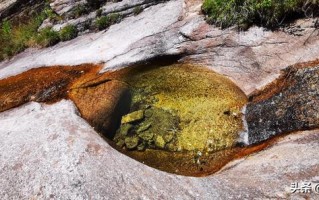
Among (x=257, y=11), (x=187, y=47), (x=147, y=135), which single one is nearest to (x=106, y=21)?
(x=187, y=47)

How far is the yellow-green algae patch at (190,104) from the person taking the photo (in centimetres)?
939

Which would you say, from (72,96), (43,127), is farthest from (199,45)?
(43,127)

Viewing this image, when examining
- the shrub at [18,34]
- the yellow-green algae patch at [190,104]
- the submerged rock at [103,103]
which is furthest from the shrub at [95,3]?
the submerged rock at [103,103]

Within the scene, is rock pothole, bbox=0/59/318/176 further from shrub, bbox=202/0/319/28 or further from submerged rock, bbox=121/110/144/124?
shrub, bbox=202/0/319/28

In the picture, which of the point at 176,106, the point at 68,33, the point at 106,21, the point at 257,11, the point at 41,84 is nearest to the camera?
the point at 257,11

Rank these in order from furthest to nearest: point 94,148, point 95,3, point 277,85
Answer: point 95,3 < point 277,85 < point 94,148

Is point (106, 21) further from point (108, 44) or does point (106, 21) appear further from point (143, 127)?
point (143, 127)

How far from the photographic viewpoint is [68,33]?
48.1 feet

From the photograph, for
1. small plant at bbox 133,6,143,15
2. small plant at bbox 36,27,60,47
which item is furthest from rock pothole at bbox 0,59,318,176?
small plant at bbox 133,6,143,15

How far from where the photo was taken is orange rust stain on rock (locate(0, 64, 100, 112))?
10.9 m

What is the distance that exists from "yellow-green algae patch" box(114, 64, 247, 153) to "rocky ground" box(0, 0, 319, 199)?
38 cm

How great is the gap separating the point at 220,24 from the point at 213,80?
195cm

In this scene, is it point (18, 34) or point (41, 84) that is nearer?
point (41, 84)

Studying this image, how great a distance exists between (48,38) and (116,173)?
999 centimetres
